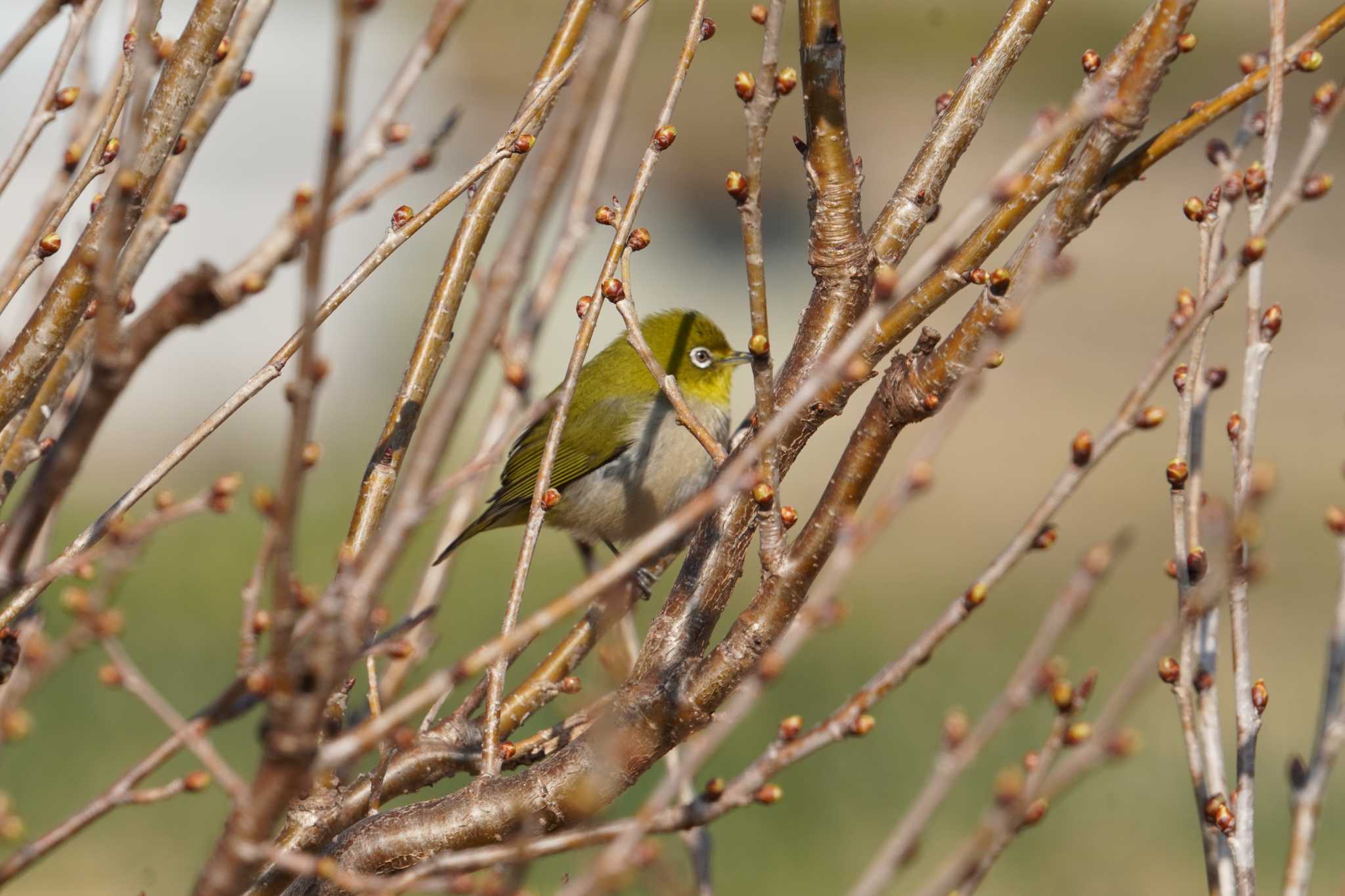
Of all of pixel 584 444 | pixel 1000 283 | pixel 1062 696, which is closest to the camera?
pixel 1062 696

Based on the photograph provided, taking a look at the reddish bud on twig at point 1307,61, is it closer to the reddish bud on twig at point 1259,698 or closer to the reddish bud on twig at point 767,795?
the reddish bud on twig at point 1259,698

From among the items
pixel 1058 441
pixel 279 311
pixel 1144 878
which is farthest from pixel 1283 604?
pixel 279 311

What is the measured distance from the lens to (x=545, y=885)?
24.5 feet

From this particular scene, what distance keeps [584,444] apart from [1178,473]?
4910mm

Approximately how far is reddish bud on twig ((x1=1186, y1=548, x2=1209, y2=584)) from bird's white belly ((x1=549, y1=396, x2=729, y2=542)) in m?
3.98

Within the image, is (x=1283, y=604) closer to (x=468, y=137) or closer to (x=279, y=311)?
(x=279, y=311)

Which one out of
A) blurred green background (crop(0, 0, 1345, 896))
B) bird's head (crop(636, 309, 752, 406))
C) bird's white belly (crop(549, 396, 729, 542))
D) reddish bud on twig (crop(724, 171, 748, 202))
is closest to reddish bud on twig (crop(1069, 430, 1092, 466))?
reddish bud on twig (crop(724, 171, 748, 202))

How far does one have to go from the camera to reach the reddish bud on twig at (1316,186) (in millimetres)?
2252

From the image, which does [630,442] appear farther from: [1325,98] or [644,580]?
[1325,98]

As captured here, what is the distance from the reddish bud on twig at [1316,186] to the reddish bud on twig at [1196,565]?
0.66 metres

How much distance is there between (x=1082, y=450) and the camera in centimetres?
189

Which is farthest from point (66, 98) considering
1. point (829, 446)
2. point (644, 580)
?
point (829, 446)

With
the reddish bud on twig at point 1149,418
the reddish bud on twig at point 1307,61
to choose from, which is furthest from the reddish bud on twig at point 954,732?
the reddish bud on twig at point 1307,61

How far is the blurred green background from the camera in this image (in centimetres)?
878
